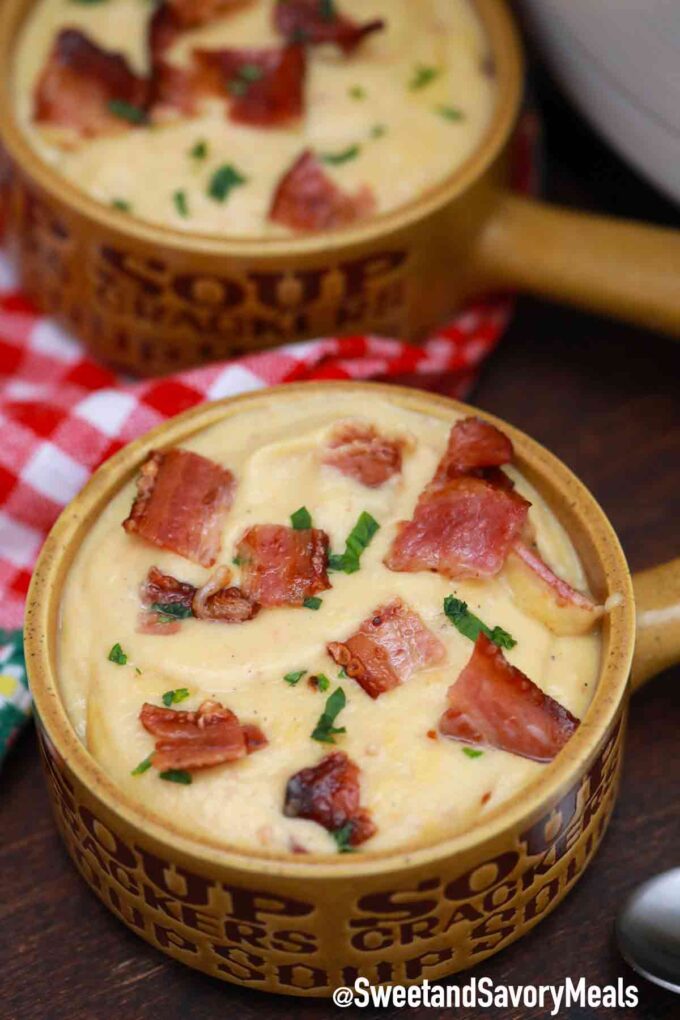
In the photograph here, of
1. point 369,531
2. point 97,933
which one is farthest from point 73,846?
point 369,531

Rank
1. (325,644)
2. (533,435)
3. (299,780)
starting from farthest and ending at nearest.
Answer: (533,435)
(325,644)
(299,780)

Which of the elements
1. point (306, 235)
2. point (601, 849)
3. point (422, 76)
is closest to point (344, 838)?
point (601, 849)

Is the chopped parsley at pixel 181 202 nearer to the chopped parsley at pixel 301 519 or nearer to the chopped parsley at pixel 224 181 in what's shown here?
the chopped parsley at pixel 224 181

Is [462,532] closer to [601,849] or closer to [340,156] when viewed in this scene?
[601,849]

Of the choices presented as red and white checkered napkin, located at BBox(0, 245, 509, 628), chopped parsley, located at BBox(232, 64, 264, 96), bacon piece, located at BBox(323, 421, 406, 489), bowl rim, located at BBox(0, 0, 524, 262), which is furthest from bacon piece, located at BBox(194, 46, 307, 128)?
bacon piece, located at BBox(323, 421, 406, 489)

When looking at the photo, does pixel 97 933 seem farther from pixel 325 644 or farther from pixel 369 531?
pixel 369 531

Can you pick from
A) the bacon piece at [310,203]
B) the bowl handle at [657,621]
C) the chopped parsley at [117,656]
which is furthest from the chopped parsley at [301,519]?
the bacon piece at [310,203]
